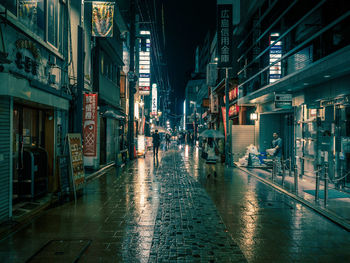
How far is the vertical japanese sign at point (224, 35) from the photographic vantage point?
1888 centimetres

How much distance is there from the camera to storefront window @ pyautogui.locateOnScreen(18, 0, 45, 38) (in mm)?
7969

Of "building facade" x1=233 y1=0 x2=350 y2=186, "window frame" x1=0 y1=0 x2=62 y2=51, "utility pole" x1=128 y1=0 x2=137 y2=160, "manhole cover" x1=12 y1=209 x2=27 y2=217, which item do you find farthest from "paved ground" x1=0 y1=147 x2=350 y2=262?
"utility pole" x1=128 y1=0 x2=137 y2=160

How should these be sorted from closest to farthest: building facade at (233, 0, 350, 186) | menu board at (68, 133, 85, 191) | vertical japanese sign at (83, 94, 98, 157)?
1. menu board at (68, 133, 85, 191)
2. building facade at (233, 0, 350, 186)
3. vertical japanese sign at (83, 94, 98, 157)

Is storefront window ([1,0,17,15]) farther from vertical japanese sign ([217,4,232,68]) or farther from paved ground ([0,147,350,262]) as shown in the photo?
vertical japanese sign ([217,4,232,68])

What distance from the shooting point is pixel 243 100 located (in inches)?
749

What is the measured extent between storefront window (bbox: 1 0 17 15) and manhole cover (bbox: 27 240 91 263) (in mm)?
5956

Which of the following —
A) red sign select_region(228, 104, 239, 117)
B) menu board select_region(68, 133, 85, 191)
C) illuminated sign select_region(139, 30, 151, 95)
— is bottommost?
menu board select_region(68, 133, 85, 191)

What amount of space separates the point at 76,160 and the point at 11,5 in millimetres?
4849

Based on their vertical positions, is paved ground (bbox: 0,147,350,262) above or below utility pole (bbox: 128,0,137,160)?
below

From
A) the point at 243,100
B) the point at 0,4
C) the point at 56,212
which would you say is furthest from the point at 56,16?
the point at 243,100

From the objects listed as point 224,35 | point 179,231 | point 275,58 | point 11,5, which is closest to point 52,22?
point 11,5

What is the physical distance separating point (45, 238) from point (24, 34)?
5819 mm

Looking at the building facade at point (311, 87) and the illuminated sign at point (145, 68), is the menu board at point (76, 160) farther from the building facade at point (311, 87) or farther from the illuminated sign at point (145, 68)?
the illuminated sign at point (145, 68)

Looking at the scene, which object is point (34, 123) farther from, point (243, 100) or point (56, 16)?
point (243, 100)
